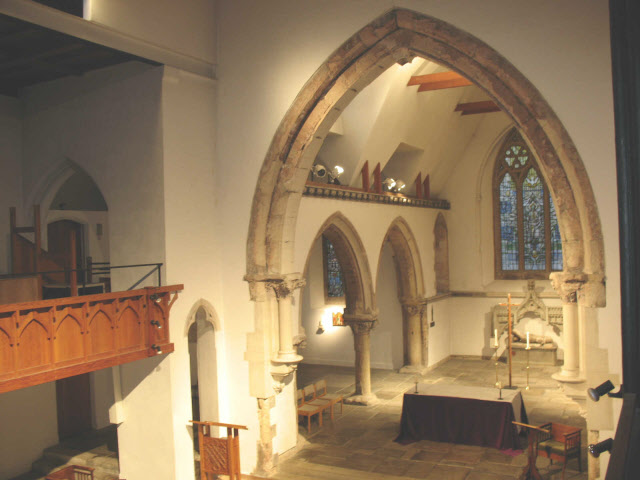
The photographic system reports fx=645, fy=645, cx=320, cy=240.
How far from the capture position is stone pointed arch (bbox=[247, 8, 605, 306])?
6203mm

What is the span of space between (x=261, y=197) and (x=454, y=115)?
684cm

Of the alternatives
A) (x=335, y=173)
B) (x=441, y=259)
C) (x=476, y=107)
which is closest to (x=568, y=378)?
(x=335, y=173)

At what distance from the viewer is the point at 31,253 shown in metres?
8.59

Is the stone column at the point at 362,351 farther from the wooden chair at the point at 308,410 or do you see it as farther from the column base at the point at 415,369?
the column base at the point at 415,369

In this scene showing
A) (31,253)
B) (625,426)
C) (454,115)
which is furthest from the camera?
(454,115)

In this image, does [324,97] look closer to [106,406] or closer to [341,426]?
[341,426]

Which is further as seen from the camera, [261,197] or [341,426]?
[341,426]

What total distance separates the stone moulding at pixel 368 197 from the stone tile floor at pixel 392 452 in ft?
11.8

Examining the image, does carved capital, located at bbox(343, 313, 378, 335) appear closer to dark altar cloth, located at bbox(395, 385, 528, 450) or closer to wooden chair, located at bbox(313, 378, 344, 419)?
wooden chair, located at bbox(313, 378, 344, 419)

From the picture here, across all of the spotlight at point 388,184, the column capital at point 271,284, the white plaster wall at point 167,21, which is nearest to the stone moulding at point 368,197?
the spotlight at point 388,184

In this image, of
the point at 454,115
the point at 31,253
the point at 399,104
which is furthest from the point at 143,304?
the point at 454,115

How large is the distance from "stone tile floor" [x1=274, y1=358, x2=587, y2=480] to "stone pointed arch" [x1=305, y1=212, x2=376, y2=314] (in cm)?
177

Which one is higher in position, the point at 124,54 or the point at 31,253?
the point at 124,54

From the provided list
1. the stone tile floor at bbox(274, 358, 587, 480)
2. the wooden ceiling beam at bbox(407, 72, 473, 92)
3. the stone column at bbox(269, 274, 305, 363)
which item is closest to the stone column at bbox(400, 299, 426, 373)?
the stone tile floor at bbox(274, 358, 587, 480)
